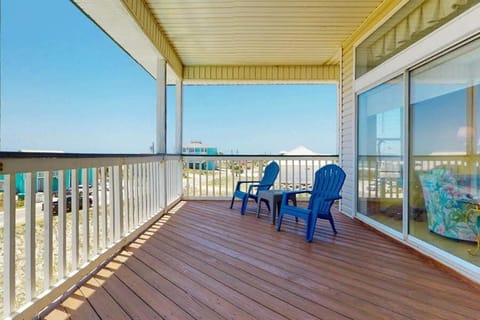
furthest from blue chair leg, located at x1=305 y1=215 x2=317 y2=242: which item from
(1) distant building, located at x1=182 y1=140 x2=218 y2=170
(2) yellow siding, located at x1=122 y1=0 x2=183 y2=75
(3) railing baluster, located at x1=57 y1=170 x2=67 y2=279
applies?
(1) distant building, located at x1=182 y1=140 x2=218 y2=170

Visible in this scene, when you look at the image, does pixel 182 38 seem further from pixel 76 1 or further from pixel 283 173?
pixel 283 173

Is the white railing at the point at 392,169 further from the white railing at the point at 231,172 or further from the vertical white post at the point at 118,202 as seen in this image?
the vertical white post at the point at 118,202

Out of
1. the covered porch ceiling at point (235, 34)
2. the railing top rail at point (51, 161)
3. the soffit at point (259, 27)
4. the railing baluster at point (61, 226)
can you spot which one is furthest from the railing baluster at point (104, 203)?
the soffit at point (259, 27)

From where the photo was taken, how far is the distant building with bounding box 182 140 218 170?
6102mm

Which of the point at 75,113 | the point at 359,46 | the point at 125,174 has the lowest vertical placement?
the point at 125,174

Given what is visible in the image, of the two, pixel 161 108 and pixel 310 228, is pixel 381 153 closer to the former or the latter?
pixel 310 228

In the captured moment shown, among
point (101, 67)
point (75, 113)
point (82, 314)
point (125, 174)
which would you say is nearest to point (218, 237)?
point (125, 174)

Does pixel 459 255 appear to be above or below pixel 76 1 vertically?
below

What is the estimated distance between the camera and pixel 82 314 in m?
1.72

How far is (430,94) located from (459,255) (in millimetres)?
1471

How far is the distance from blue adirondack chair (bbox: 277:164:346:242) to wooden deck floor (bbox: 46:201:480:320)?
0.24m

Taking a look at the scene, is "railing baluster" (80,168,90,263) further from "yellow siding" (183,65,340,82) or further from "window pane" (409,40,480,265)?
"yellow siding" (183,65,340,82)

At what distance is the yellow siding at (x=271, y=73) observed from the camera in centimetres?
603

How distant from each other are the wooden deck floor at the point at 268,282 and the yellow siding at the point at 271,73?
3.72 meters
